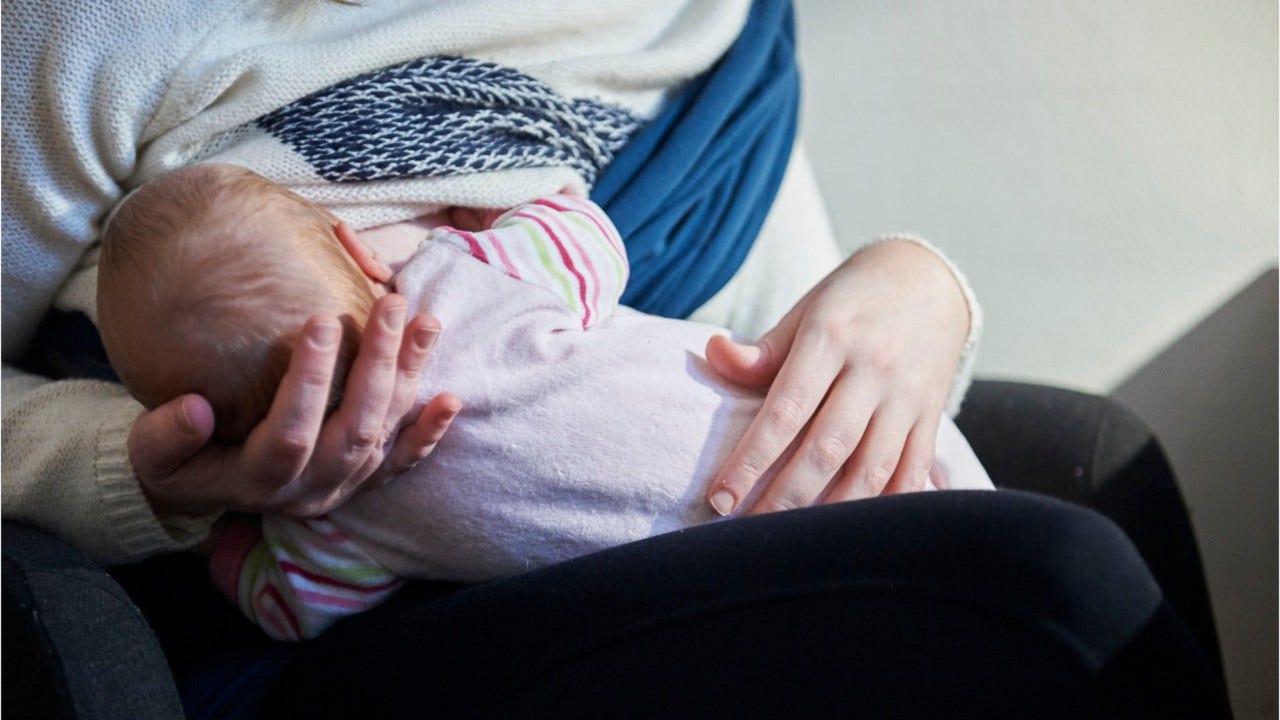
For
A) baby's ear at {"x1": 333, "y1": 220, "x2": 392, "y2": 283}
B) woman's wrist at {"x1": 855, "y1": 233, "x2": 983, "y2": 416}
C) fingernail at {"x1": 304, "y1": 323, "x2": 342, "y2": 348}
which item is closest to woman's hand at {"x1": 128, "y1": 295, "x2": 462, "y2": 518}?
fingernail at {"x1": 304, "y1": 323, "x2": 342, "y2": 348}

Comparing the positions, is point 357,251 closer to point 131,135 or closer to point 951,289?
point 131,135

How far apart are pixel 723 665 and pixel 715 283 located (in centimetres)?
44

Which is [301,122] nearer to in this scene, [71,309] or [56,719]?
[71,309]

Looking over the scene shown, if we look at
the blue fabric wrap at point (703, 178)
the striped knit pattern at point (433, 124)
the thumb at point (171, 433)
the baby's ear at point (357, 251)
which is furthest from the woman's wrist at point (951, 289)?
the thumb at point (171, 433)

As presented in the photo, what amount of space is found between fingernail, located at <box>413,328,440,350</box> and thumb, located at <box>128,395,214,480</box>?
0.13m

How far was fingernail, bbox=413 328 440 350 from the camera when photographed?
0.59 meters

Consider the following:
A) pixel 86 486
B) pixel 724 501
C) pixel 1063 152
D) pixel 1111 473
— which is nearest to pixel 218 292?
pixel 86 486

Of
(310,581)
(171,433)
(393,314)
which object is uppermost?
(393,314)

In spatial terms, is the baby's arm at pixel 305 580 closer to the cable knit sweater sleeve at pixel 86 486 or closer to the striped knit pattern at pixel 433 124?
the cable knit sweater sleeve at pixel 86 486

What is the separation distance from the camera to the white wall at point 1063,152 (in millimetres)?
1138

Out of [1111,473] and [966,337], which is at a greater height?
[966,337]

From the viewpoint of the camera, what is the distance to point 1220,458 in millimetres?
1255

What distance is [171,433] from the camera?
0.62m

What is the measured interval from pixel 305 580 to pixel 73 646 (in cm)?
19
